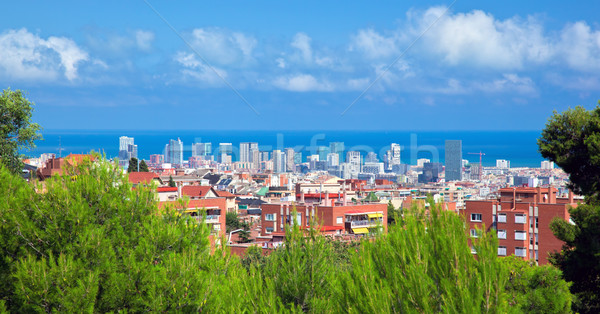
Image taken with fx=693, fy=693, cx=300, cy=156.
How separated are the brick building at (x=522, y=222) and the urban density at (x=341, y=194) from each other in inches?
1.3

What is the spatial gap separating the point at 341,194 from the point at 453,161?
81.2 meters

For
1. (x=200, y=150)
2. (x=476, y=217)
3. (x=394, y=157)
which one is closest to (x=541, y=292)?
(x=476, y=217)

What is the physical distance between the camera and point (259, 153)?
460ft

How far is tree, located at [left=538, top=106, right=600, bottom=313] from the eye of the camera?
9.37 m

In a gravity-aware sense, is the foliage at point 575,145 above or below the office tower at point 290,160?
below

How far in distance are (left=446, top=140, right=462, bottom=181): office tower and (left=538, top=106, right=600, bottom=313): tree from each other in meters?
99.2

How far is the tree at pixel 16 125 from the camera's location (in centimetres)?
1314

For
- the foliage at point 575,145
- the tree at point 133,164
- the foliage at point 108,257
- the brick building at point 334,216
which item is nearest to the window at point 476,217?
the brick building at point 334,216

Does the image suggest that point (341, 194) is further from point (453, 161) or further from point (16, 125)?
point (453, 161)

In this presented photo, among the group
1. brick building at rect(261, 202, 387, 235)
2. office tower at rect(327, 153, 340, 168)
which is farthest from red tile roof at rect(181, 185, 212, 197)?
office tower at rect(327, 153, 340, 168)

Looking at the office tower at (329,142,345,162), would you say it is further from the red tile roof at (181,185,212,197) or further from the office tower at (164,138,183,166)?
the red tile roof at (181,185,212,197)

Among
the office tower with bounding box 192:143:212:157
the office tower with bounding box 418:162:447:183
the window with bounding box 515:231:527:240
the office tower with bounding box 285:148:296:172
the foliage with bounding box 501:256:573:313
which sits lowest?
the window with bounding box 515:231:527:240

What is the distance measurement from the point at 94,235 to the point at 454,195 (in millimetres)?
64438

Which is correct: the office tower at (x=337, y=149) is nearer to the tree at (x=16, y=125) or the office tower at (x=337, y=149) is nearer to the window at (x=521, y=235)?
the window at (x=521, y=235)
